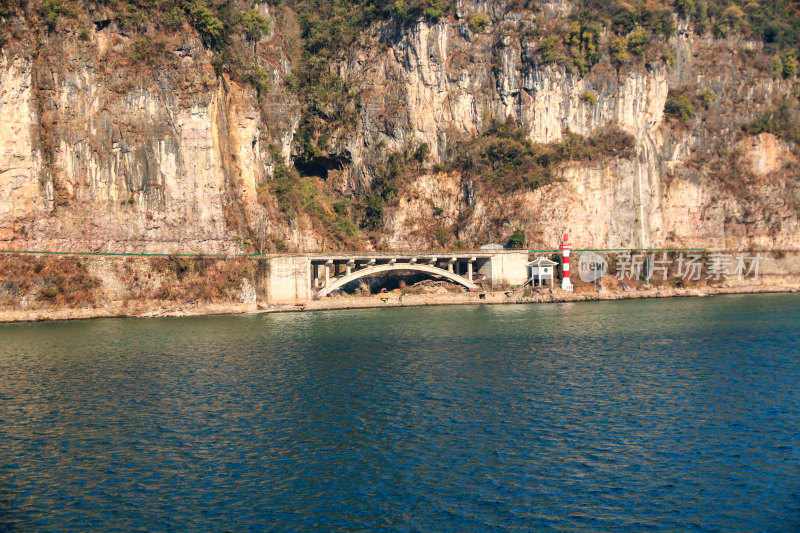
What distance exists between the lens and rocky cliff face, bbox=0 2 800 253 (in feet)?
232

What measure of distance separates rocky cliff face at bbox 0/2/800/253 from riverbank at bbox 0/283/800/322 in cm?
733

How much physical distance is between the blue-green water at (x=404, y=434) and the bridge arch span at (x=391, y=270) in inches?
948

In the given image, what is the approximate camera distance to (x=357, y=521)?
19.2 meters

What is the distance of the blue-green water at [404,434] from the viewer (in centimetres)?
1969

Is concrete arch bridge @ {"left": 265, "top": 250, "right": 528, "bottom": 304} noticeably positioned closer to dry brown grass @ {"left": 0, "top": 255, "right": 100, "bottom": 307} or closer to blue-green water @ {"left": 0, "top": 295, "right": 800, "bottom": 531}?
dry brown grass @ {"left": 0, "top": 255, "right": 100, "bottom": 307}

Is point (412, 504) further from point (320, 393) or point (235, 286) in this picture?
point (235, 286)

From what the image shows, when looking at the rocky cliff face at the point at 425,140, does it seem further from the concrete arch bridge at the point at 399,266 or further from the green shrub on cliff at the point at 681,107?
the concrete arch bridge at the point at 399,266

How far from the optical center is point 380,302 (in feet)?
243

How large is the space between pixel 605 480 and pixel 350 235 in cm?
6909

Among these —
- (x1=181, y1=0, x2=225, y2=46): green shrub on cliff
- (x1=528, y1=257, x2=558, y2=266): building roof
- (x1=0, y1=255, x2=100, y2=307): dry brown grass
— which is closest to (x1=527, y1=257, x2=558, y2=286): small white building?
(x1=528, y1=257, x2=558, y2=266): building roof

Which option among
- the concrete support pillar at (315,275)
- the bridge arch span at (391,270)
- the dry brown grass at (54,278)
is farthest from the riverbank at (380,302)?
the concrete support pillar at (315,275)

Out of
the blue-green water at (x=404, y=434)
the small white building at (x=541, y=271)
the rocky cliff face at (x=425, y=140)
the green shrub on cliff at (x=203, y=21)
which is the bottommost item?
the blue-green water at (x=404, y=434)

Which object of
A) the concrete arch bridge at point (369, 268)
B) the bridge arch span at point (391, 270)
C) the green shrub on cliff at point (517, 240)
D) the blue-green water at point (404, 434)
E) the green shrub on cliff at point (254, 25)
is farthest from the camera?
the green shrub on cliff at point (254, 25)

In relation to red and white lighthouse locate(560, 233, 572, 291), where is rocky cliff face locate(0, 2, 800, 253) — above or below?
above
